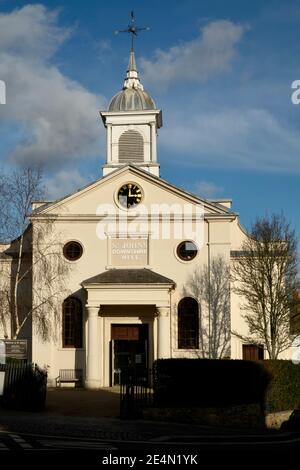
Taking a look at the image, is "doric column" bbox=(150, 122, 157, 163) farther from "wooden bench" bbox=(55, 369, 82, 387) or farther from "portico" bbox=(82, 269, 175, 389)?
"wooden bench" bbox=(55, 369, 82, 387)

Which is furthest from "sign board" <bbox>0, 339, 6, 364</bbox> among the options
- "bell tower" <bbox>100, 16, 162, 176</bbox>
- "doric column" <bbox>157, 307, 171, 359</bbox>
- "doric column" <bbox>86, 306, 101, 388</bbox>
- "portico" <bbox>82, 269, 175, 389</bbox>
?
"bell tower" <bbox>100, 16, 162, 176</bbox>

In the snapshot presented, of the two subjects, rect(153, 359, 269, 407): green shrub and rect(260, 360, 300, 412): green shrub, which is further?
rect(260, 360, 300, 412): green shrub

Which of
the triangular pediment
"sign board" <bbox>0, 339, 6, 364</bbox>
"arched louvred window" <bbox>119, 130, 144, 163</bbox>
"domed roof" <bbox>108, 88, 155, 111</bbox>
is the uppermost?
"domed roof" <bbox>108, 88, 155, 111</bbox>

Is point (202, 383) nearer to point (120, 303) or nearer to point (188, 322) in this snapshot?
point (120, 303)

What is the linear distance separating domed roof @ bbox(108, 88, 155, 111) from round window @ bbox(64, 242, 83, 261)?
10099mm

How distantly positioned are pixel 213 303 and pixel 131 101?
14.1 m

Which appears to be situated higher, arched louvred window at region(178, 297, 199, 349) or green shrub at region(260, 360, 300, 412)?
arched louvred window at region(178, 297, 199, 349)

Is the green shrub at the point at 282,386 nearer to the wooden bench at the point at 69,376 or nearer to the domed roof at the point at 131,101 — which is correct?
the wooden bench at the point at 69,376

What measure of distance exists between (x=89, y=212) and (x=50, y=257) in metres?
3.06

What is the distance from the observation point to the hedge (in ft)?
75.1

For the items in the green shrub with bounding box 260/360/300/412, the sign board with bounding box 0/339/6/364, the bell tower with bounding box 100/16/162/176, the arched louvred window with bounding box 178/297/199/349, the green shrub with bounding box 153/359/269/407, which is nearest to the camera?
the green shrub with bounding box 153/359/269/407

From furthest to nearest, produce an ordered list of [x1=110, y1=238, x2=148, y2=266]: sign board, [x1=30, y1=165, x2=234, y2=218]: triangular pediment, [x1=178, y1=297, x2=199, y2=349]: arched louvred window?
[x1=30, y1=165, x2=234, y2=218]: triangular pediment → [x1=110, y1=238, x2=148, y2=266]: sign board → [x1=178, y1=297, x2=199, y2=349]: arched louvred window
